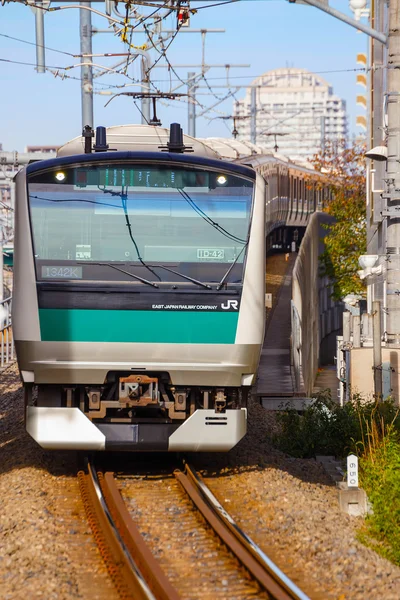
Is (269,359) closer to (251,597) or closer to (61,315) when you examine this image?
(61,315)

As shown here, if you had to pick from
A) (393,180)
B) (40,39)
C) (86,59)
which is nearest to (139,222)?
(393,180)

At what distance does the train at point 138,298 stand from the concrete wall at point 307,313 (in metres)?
8.12

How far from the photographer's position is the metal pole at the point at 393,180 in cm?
1324

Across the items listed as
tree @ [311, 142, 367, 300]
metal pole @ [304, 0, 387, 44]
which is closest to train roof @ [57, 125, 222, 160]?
metal pole @ [304, 0, 387, 44]

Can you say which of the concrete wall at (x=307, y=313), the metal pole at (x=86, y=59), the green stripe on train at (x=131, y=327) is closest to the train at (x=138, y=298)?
the green stripe on train at (x=131, y=327)

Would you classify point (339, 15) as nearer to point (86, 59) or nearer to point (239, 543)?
point (239, 543)

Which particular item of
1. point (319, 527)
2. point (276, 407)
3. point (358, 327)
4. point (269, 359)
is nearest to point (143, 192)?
point (319, 527)

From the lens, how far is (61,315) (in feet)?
32.4

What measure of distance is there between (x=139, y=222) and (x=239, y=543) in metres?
3.45

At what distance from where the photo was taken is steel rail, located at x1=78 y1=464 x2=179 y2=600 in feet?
22.5

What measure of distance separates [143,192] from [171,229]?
1.48 ft

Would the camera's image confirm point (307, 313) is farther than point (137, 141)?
Yes

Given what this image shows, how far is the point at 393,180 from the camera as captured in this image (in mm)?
13477

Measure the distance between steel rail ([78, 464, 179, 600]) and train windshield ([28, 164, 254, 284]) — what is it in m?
1.95
